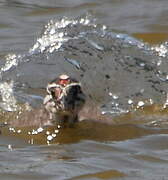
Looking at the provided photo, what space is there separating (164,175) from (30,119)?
263 cm

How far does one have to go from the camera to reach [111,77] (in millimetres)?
12680

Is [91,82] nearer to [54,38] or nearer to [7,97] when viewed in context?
[54,38]

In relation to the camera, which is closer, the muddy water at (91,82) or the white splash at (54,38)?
the muddy water at (91,82)

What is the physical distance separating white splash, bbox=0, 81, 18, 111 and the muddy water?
0.04 ft

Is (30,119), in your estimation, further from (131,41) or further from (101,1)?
(101,1)

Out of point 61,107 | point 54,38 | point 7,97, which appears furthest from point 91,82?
point 61,107

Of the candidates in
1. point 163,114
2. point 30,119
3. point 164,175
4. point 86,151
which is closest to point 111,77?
point 163,114

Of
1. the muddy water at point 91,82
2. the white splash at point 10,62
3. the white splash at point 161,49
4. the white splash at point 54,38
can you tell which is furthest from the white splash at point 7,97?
the white splash at point 161,49

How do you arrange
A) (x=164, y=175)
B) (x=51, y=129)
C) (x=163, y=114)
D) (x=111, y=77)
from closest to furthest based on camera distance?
(x=164, y=175), (x=51, y=129), (x=163, y=114), (x=111, y=77)

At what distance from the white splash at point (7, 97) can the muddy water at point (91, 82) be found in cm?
1

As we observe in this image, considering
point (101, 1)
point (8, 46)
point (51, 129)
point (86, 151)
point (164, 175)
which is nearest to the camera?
point (164, 175)

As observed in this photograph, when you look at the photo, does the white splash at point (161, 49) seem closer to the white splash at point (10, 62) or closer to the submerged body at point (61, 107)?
the white splash at point (10, 62)

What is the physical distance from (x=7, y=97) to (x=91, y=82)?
1.13 m

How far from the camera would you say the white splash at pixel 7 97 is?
11.7m
